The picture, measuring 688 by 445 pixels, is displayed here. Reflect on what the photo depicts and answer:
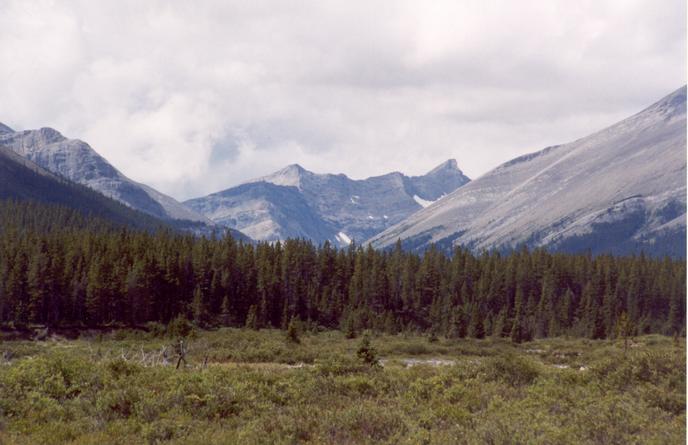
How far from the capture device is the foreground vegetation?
15.7m

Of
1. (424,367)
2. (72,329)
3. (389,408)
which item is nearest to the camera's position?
(389,408)

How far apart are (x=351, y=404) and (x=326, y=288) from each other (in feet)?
285

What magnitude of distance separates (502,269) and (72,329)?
7903cm

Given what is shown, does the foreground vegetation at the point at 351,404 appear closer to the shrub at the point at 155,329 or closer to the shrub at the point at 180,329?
the shrub at the point at 180,329

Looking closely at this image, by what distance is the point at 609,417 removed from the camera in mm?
16422

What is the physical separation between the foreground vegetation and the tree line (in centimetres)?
6261

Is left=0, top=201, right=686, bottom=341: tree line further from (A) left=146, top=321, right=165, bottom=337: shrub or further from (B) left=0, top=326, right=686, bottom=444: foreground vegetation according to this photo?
(B) left=0, top=326, right=686, bottom=444: foreground vegetation

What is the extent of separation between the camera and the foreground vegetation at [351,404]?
Result: 15.7 meters

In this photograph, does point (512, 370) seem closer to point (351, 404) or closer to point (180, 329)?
point (351, 404)

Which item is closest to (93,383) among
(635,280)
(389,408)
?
(389,408)

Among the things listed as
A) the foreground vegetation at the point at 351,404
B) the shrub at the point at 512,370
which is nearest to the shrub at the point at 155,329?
the foreground vegetation at the point at 351,404

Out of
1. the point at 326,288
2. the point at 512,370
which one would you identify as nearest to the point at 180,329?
the point at 512,370

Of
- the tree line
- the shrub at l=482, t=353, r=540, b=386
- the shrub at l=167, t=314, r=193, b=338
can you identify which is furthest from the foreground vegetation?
the tree line

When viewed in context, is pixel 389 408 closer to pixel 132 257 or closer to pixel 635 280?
pixel 132 257
